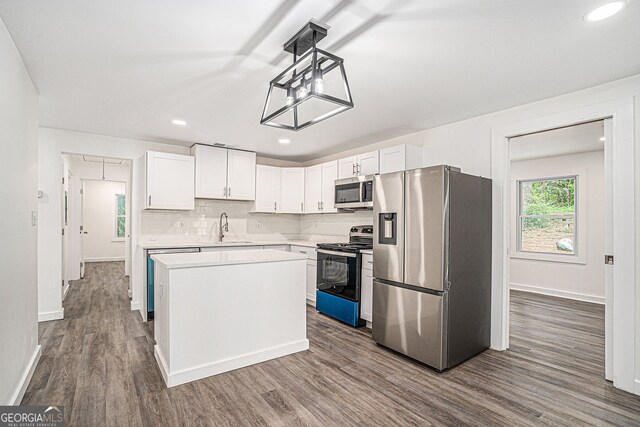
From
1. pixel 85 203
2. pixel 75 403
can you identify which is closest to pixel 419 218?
pixel 75 403

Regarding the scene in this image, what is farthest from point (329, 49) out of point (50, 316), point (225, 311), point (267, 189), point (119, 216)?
point (119, 216)

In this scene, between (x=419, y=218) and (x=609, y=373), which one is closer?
(x=609, y=373)

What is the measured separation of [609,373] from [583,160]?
399 centimetres

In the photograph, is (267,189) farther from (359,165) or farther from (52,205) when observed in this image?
(52,205)

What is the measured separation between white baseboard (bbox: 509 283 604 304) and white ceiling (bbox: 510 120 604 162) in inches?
91.1

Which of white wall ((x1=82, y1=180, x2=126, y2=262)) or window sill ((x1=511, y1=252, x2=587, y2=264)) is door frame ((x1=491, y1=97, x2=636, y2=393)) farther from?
white wall ((x1=82, y1=180, x2=126, y2=262))

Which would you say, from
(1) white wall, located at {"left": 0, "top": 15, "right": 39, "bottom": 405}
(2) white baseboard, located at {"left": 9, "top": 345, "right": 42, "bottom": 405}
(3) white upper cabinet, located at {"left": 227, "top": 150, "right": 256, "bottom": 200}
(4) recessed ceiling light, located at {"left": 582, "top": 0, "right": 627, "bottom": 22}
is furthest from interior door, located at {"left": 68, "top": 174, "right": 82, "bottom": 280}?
(4) recessed ceiling light, located at {"left": 582, "top": 0, "right": 627, "bottom": 22}

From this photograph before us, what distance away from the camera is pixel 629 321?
247cm

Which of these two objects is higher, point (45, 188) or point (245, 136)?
point (245, 136)

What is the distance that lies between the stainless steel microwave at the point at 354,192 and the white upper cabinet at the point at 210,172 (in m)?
1.72

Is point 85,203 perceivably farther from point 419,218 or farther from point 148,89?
point 419,218

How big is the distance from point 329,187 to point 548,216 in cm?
398

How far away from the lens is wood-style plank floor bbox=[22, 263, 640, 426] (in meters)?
2.12

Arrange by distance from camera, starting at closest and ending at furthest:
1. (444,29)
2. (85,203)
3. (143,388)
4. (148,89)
A: 1. (444,29)
2. (143,388)
3. (148,89)
4. (85,203)
